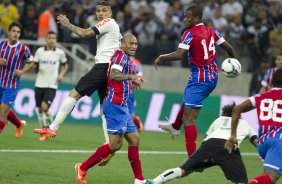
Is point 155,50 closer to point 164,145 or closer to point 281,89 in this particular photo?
point 164,145

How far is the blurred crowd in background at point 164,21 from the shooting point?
24.6 m

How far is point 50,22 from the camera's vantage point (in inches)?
990

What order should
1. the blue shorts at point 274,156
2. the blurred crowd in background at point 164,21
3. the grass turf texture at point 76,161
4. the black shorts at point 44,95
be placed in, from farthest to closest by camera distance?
the blurred crowd in background at point 164,21
the black shorts at point 44,95
the grass turf texture at point 76,161
the blue shorts at point 274,156

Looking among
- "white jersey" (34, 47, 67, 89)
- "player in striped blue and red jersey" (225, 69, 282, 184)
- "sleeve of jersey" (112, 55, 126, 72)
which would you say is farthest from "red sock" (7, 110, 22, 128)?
"player in striped blue and red jersey" (225, 69, 282, 184)

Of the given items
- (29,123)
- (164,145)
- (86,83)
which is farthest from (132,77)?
(29,123)

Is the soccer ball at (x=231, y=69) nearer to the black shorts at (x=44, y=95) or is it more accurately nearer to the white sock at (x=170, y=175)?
the white sock at (x=170, y=175)

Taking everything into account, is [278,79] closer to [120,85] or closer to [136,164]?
[120,85]

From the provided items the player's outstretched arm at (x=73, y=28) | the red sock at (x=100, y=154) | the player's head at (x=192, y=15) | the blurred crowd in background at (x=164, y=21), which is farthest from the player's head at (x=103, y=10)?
the blurred crowd in background at (x=164, y=21)

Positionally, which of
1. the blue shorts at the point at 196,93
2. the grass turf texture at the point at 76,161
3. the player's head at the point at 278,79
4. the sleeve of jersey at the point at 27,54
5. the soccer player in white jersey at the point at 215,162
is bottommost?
the grass turf texture at the point at 76,161

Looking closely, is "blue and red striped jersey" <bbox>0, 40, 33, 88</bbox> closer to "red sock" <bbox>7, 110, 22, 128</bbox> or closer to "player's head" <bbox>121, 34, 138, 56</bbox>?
"red sock" <bbox>7, 110, 22, 128</bbox>

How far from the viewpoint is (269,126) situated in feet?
31.5

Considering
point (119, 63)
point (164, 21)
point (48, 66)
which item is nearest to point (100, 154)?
point (119, 63)

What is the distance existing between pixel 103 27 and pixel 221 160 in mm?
3523

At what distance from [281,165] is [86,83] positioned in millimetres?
4286
